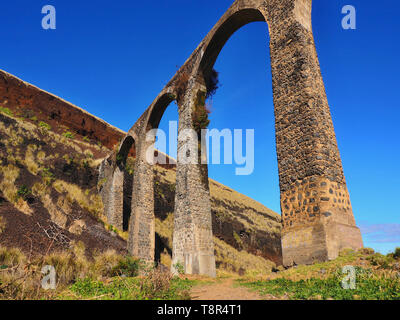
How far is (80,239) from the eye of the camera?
41.1 feet

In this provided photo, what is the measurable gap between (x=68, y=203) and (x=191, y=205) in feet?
27.2

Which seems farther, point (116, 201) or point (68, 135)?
point (68, 135)

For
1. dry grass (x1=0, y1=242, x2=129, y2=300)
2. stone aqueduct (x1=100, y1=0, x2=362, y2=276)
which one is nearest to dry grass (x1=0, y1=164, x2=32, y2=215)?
dry grass (x1=0, y1=242, x2=129, y2=300)

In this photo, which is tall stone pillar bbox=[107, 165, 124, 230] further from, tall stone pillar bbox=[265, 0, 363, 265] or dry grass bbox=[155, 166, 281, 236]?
tall stone pillar bbox=[265, 0, 363, 265]

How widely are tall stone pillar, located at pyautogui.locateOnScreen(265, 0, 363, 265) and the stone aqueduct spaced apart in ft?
0.06

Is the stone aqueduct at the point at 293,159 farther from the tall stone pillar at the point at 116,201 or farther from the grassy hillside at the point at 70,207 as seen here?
the tall stone pillar at the point at 116,201

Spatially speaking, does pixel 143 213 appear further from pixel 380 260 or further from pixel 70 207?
pixel 380 260

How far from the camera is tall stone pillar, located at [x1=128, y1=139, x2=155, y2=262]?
14477 millimetres

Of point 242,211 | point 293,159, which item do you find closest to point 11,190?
point 293,159

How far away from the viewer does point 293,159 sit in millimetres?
6719

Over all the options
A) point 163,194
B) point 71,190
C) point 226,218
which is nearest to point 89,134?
point 163,194

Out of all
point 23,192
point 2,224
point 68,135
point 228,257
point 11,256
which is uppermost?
point 68,135

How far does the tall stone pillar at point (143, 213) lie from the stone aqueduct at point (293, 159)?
4143mm
